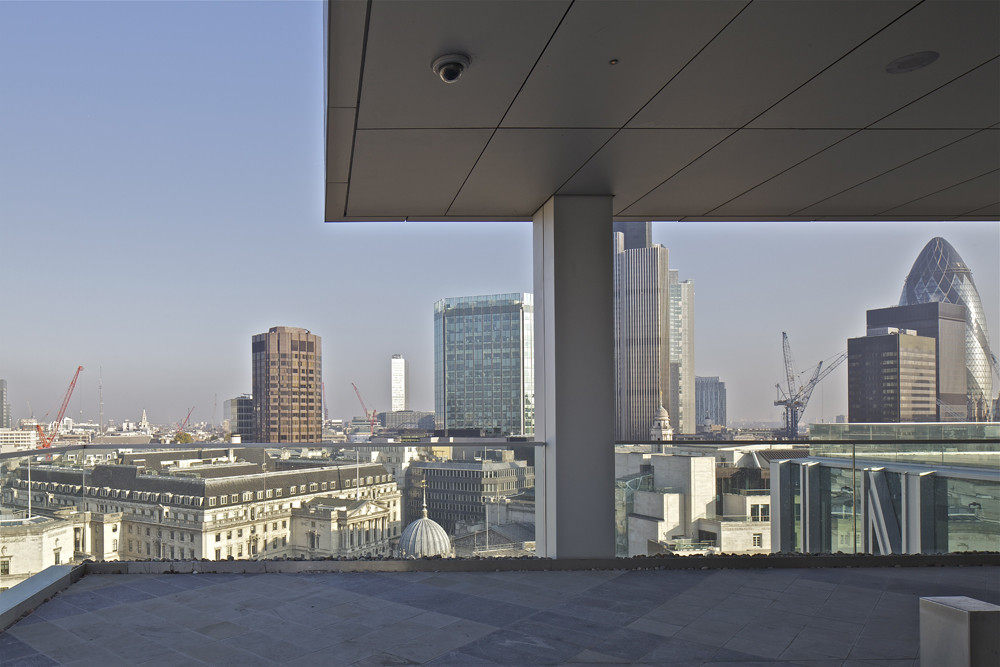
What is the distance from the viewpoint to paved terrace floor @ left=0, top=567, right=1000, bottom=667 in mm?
3031

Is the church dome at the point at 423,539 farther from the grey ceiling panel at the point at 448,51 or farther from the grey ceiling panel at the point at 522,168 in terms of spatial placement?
the grey ceiling panel at the point at 448,51

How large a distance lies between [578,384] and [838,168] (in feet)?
7.65

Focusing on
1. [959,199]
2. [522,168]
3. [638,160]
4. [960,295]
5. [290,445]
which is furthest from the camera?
[960,295]

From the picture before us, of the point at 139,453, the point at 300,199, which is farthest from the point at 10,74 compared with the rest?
the point at 139,453

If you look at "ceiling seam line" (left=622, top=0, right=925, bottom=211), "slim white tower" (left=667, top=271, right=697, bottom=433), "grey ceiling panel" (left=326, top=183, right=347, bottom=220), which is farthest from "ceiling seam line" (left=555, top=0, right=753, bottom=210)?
"slim white tower" (left=667, top=271, right=697, bottom=433)

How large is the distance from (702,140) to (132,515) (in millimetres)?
4389

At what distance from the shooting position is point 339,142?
3.64 meters

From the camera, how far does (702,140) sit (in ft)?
12.4

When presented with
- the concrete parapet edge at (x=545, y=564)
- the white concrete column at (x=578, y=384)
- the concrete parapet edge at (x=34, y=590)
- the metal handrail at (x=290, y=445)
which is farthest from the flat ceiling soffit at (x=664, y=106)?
the concrete parapet edge at (x=34, y=590)

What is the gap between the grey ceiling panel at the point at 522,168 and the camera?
3.72 metres

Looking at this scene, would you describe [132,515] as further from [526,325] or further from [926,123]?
[926,123]

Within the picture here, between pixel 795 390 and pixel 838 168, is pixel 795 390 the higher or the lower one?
the lower one

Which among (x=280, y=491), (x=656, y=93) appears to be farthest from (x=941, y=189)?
(x=280, y=491)

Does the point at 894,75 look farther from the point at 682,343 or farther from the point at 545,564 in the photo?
the point at 682,343
